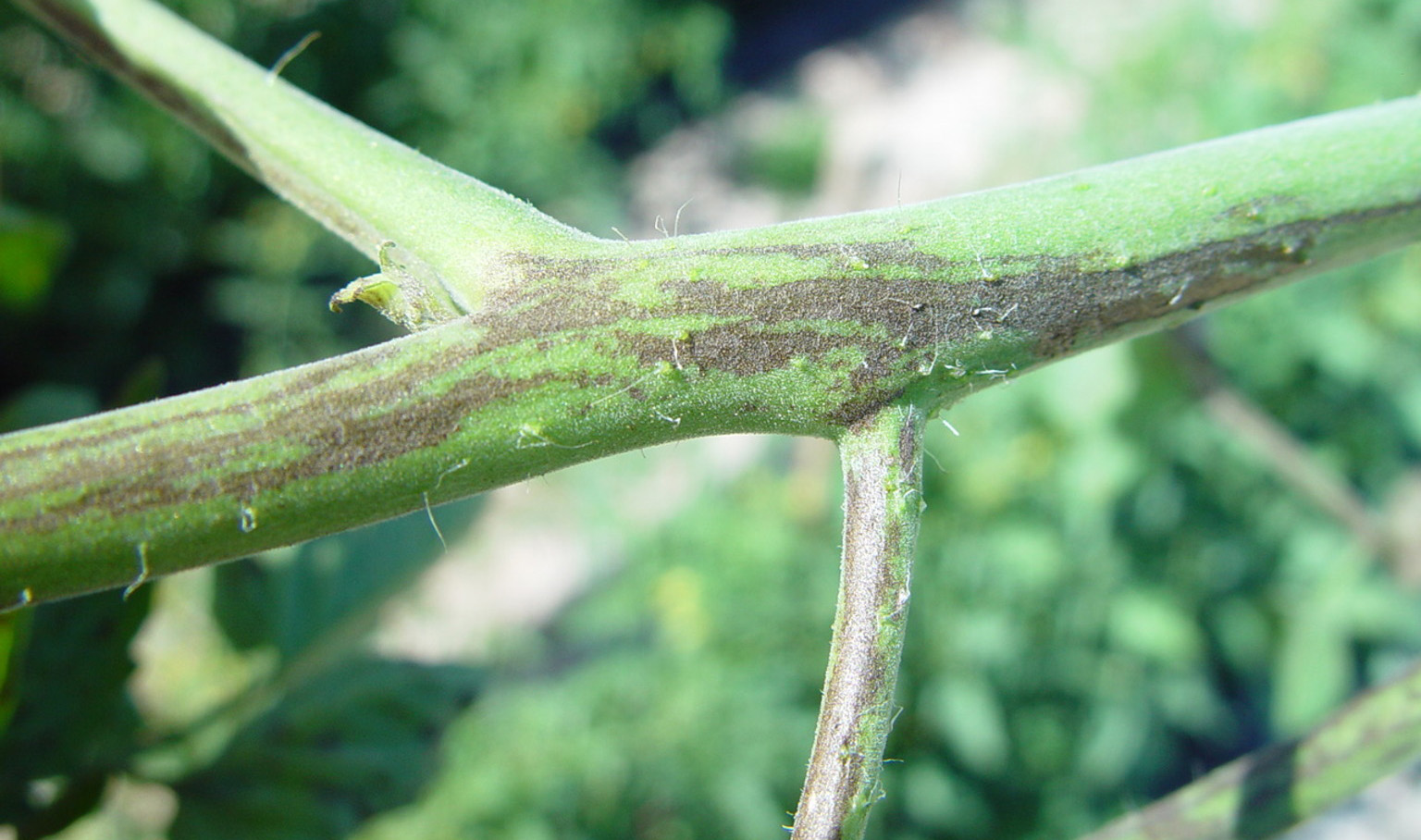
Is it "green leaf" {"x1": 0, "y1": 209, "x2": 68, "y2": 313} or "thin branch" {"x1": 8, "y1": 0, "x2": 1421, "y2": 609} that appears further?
"green leaf" {"x1": 0, "y1": 209, "x2": 68, "y2": 313}

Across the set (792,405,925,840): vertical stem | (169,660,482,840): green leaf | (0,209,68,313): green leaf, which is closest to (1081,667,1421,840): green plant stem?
(792,405,925,840): vertical stem

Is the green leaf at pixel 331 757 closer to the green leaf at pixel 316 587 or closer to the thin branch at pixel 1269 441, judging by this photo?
the green leaf at pixel 316 587

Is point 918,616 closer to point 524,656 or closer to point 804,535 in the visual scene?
point 804,535

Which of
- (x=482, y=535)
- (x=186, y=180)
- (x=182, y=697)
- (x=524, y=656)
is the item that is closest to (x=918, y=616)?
(x=524, y=656)

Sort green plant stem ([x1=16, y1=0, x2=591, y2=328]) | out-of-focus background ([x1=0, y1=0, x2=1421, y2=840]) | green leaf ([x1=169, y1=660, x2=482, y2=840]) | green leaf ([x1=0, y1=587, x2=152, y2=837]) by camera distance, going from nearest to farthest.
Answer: green plant stem ([x1=16, y1=0, x2=591, y2=328]) < green leaf ([x1=0, y1=587, x2=152, y2=837]) < green leaf ([x1=169, y1=660, x2=482, y2=840]) < out-of-focus background ([x1=0, y1=0, x2=1421, y2=840])

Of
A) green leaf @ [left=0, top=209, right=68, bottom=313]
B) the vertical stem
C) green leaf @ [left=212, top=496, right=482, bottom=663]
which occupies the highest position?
green leaf @ [left=0, top=209, right=68, bottom=313]

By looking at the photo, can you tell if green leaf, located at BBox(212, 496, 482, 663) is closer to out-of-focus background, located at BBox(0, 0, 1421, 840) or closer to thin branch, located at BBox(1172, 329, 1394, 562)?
out-of-focus background, located at BBox(0, 0, 1421, 840)

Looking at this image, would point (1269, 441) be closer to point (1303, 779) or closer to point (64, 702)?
point (1303, 779)
